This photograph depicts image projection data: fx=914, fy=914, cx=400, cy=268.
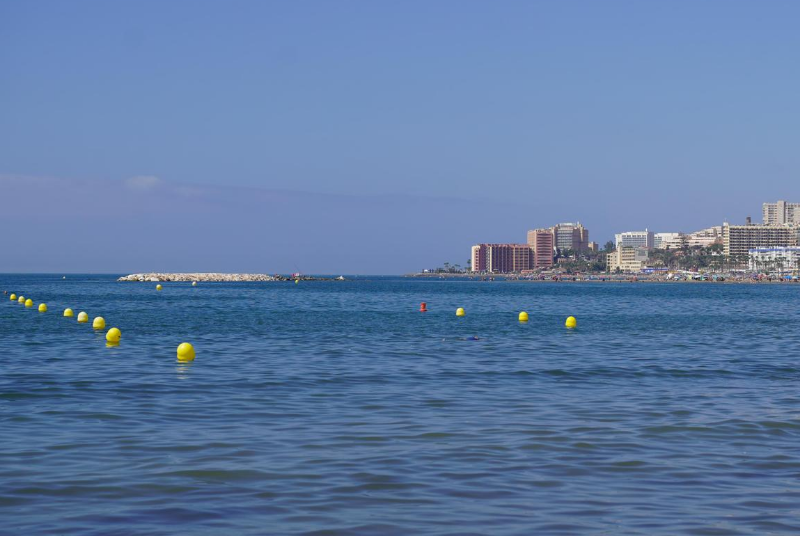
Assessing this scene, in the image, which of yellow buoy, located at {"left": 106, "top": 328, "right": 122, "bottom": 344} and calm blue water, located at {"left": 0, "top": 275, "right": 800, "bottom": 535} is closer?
calm blue water, located at {"left": 0, "top": 275, "right": 800, "bottom": 535}

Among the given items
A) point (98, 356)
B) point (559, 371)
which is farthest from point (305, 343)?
point (559, 371)

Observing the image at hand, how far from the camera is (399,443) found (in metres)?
15.2

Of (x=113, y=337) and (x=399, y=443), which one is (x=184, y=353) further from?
(x=399, y=443)

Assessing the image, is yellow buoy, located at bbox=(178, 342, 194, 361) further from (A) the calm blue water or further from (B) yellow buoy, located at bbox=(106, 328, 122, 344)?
(B) yellow buoy, located at bbox=(106, 328, 122, 344)

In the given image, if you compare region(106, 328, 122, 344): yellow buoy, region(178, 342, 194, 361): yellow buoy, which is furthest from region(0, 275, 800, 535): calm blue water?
region(106, 328, 122, 344): yellow buoy

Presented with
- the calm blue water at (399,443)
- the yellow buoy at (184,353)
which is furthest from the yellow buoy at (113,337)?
the yellow buoy at (184,353)

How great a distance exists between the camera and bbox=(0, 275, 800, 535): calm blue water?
35.3 ft

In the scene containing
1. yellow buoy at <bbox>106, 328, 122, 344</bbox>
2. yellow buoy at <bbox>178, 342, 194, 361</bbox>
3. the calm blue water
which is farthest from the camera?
yellow buoy at <bbox>106, 328, 122, 344</bbox>

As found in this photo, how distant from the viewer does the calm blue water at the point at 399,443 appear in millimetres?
10750

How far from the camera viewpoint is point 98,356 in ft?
101

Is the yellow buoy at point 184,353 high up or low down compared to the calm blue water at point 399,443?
up

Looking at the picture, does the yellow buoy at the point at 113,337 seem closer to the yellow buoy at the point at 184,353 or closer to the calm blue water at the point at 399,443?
the calm blue water at the point at 399,443

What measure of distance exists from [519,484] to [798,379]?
15.2 meters

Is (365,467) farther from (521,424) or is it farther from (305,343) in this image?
(305,343)
